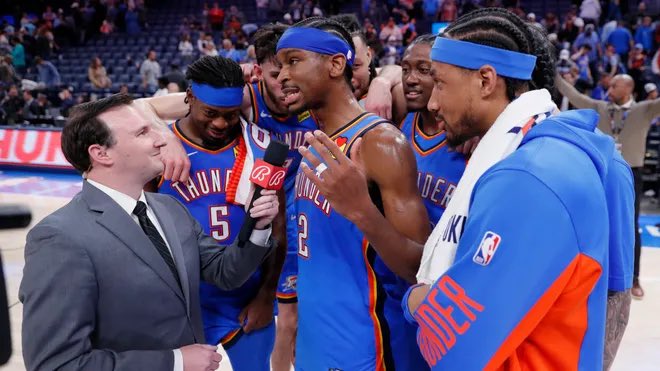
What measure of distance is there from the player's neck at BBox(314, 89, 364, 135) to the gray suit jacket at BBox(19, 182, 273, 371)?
0.72 m

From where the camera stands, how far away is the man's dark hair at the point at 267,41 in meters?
3.35

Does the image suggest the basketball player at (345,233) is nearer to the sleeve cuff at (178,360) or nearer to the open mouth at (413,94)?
the open mouth at (413,94)

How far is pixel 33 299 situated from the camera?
1.80m

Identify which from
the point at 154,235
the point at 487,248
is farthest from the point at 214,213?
the point at 487,248

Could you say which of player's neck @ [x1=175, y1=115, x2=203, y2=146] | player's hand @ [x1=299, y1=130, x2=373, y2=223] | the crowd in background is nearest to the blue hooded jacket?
player's hand @ [x1=299, y1=130, x2=373, y2=223]

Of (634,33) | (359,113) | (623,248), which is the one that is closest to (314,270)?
(359,113)

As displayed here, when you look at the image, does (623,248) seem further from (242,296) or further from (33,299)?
(242,296)

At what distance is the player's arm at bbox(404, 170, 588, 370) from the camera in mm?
1378

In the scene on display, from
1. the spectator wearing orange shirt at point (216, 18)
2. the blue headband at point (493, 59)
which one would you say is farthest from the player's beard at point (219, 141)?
the spectator wearing orange shirt at point (216, 18)

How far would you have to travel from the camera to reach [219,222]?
3.04 meters

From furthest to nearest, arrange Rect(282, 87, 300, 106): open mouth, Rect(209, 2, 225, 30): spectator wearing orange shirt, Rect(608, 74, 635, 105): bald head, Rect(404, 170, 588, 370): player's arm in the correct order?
Rect(209, 2, 225, 30): spectator wearing orange shirt
Rect(608, 74, 635, 105): bald head
Rect(282, 87, 300, 106): open mouth
Rect(404, 170, 588, 370): player's arm

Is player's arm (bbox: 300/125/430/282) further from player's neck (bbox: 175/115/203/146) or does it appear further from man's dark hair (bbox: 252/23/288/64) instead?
man's dark hair (bbox: 252/23/288/64)

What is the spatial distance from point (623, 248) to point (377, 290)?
893mm

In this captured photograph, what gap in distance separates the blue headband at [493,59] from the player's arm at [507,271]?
1.34 feet
